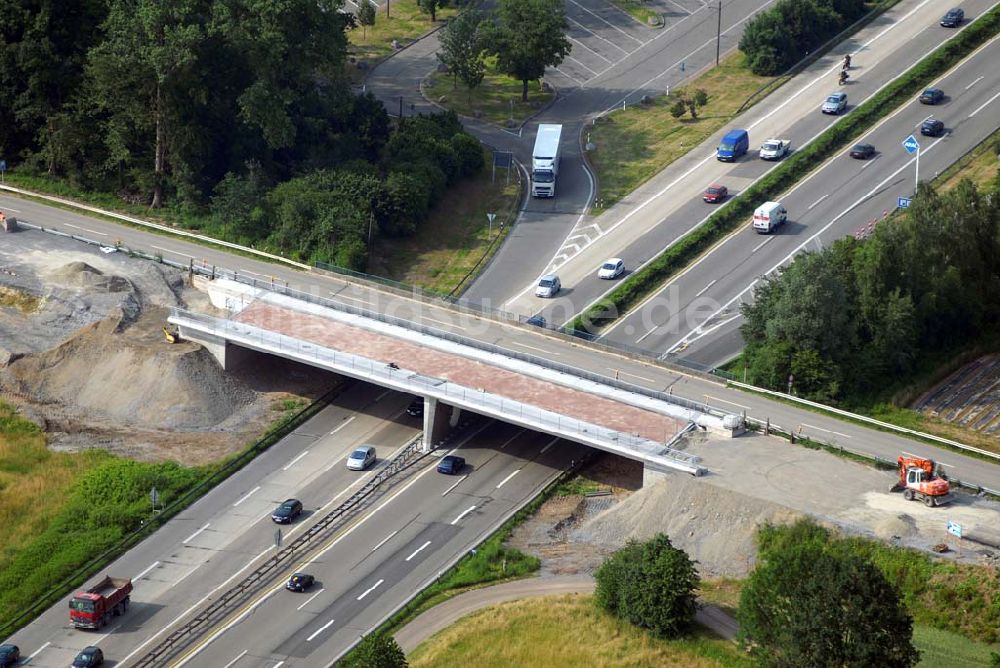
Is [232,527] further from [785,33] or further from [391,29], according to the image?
[391,29]

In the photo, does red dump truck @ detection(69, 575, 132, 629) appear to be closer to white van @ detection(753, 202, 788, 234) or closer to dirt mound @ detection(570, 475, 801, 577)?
dirt mound @ detection(570, 475, 801, 577)

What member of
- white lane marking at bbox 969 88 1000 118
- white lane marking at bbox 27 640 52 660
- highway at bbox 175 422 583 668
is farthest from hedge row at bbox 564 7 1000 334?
white lane marking at bbox 27 640 52 660

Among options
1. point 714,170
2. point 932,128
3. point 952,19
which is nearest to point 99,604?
point 714,170

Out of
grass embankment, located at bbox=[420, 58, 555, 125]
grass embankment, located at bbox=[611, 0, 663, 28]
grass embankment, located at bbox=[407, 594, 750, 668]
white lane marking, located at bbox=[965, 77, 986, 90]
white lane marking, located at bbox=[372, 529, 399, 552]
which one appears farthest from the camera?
grass embankment, located at bbox=[611, 0, 663, 28]

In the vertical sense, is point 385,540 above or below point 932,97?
below

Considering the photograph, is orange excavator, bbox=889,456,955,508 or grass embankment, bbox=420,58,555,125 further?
grass embankment, bbox=420,58,555,125

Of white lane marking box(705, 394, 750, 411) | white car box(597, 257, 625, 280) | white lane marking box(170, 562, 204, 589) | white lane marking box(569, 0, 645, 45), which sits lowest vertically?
white lane marking box(170, 562, 204, 589)
